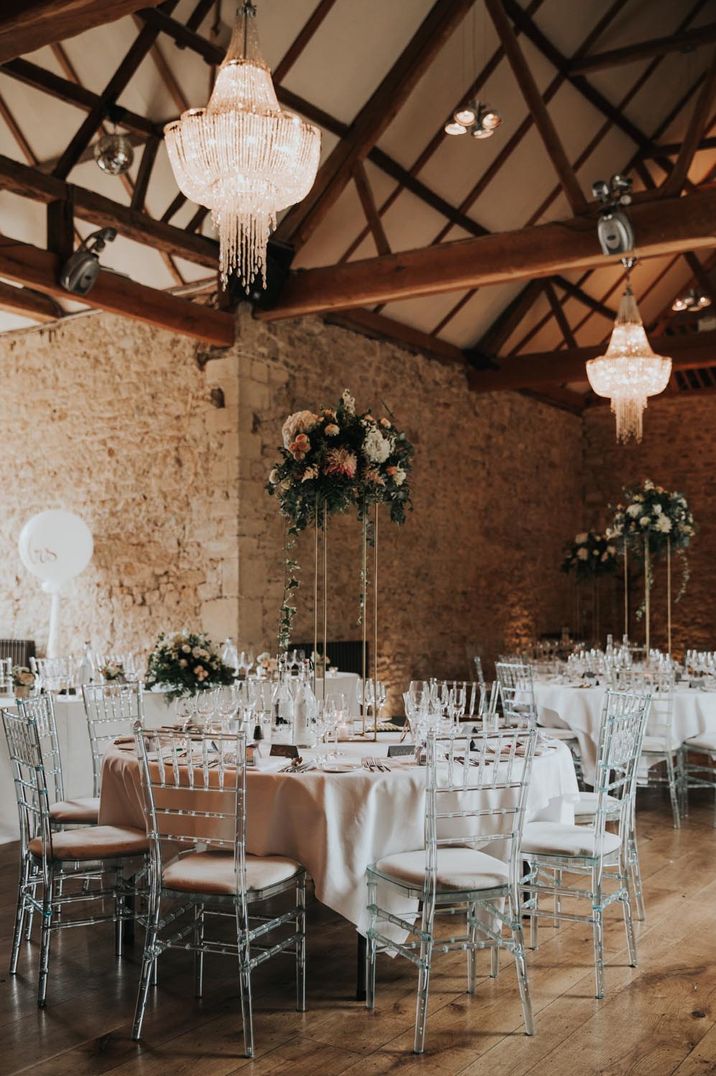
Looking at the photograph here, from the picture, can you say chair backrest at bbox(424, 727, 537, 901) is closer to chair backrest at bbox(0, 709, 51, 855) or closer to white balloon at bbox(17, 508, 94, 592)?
chair backrest at bbox(0, 709, 51, 855)

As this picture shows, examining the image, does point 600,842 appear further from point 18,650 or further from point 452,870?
point 18,650

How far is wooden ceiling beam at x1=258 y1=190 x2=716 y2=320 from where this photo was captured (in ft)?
22.5

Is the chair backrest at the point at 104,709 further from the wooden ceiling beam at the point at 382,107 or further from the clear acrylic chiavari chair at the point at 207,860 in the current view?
the wooden ceiling beam at the point at 382,107

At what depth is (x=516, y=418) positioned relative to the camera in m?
13.1

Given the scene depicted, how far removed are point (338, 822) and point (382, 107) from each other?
664cm

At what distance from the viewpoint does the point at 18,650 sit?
10195 millimetres

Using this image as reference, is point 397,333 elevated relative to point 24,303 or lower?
elevated

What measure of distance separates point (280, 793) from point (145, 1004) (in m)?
0.82

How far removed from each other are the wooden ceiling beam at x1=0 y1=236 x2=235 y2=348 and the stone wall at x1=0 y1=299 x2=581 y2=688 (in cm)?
32

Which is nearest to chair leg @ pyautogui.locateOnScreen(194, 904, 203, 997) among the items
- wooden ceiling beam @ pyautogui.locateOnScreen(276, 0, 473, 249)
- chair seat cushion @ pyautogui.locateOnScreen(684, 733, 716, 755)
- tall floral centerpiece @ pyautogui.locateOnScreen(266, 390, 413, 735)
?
tall floral centerpiece @ pyautogui.locateOnScreen(266, 390, 413, 735)

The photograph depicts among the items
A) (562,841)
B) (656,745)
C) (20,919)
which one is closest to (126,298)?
(656,745)

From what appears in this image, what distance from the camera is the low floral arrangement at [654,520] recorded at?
882 centimetres

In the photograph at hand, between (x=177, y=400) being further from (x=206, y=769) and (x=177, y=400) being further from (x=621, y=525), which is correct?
(x=206, y=769)

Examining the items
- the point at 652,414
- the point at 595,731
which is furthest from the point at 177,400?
the point at 652,414
